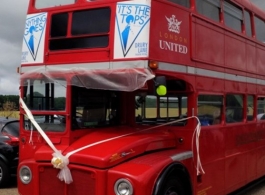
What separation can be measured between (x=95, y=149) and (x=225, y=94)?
10.1 ft

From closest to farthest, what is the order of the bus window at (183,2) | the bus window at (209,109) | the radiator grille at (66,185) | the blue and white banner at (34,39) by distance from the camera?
the radiator grille at (66,185)
the bus window at (183,2)
the blue and white banner at (34,39)
the bus window at (209,109)

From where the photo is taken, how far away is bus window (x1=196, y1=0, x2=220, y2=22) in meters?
6.92

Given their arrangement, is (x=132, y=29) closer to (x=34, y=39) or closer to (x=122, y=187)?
(x=34, y=39)

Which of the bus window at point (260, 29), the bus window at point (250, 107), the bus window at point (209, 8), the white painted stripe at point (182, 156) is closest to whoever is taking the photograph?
the white painted stripe at point (182, 156)

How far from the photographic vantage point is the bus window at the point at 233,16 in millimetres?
7816

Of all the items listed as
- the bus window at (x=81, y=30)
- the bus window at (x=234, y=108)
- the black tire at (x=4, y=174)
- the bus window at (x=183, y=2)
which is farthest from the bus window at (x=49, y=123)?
the black tire at (x=4, y=174)

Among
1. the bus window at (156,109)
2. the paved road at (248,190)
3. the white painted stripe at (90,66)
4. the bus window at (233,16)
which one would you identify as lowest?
the paved road at (248,190)

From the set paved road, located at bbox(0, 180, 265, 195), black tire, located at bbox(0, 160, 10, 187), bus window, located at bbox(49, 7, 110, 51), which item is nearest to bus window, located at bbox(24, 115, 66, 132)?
bus window, located at bbox(49, 7, 110, 51)

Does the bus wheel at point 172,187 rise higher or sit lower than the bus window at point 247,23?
lower

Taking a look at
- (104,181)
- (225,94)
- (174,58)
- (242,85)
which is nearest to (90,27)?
(174,58)

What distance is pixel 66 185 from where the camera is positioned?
5512 millimetres

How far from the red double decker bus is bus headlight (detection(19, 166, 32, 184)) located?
0.04 feet

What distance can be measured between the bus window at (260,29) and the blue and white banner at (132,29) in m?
4.29

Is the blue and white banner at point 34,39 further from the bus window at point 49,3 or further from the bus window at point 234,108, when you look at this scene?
the bus window at point 234,108
